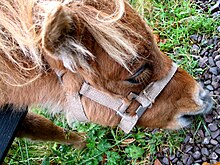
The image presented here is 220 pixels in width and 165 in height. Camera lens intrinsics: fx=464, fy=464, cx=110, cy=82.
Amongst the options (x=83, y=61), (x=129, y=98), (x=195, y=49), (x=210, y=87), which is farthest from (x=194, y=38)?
(x=83, y=61)

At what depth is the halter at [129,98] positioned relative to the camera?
2.46 metres

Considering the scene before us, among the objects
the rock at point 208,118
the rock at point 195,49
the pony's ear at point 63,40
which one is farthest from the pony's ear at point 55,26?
the rock at point 195,49

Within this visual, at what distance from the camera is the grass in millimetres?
3506

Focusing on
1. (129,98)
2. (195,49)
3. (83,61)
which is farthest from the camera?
(195,49)

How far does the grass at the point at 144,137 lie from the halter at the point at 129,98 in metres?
0.79

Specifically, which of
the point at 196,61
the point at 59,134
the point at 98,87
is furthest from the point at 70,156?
the point at 98,87

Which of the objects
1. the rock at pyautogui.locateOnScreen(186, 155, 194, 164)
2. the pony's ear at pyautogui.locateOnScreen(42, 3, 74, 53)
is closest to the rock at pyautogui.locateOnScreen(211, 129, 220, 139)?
the rock at pyautogui.locateOnScreen(186, 155, 194, 164)

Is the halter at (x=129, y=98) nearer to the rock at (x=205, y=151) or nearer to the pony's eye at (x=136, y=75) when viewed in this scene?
the pony's eye at (x=136, y=75)

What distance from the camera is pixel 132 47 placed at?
7.36 ft

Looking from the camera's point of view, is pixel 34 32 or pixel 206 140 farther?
pixel 206 140

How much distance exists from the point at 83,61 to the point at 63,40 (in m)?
0.24

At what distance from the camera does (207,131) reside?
327cm

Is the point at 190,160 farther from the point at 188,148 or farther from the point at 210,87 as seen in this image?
the point at 210,87

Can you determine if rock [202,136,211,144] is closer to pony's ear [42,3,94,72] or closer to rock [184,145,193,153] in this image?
rock [184,145,193,153]
